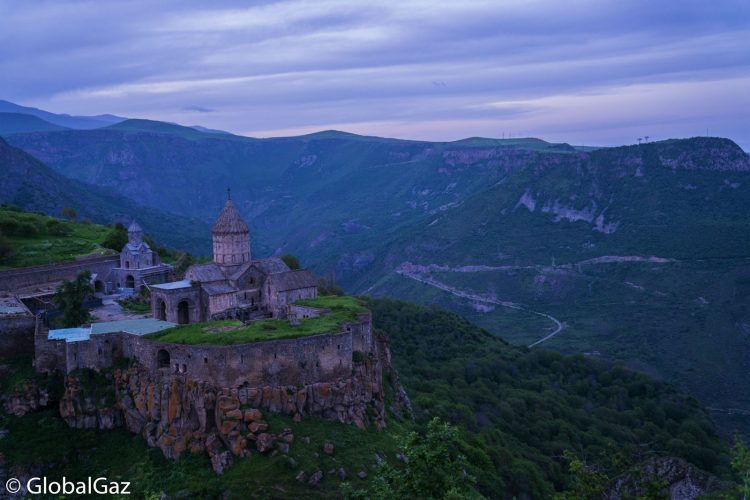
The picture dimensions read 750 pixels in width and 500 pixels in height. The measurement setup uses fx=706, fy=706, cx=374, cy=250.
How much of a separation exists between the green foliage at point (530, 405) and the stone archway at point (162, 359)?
58.0 feet

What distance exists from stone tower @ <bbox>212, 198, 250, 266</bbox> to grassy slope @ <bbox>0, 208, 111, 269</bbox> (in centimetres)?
1631

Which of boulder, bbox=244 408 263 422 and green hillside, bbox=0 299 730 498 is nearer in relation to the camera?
green hillside, bbox=0 299 730 498

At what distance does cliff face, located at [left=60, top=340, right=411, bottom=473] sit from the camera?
110ft

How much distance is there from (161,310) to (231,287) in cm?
441

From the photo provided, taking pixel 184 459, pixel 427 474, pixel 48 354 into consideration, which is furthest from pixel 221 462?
pixel 427 474

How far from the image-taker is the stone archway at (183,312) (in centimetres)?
4262

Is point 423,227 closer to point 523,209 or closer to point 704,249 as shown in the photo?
point 523,209

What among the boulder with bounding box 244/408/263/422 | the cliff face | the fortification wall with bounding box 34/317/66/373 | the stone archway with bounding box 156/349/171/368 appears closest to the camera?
the cliff face

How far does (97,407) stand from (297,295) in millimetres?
13981

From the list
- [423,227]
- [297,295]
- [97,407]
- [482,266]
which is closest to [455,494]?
[97,407]

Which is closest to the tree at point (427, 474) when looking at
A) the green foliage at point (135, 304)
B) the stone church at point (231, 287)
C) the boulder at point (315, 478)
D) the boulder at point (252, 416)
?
the boulder at point (315, 478)

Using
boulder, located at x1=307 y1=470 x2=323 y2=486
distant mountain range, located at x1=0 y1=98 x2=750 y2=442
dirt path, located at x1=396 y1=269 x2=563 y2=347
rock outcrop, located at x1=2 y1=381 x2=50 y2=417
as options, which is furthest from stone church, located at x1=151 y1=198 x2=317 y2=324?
dirt path, located at x1=396 y1=269 x2=563 y2=347

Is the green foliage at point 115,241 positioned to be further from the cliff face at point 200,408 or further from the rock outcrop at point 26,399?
the cliff face at point 200,408

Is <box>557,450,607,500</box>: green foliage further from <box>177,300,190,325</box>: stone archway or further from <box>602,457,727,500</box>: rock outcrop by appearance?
<box>177,300,190,325</box>: stone archway
